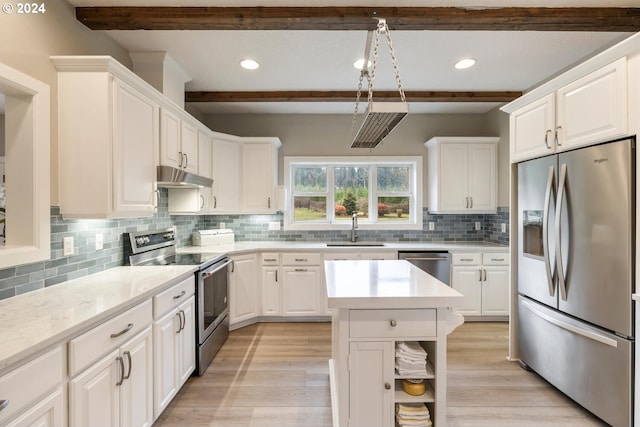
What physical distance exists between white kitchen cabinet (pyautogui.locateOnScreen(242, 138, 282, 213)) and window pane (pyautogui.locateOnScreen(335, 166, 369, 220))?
3.27 feet

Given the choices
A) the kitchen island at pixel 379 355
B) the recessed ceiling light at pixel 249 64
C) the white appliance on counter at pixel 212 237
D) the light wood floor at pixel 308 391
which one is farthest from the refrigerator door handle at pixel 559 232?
the white appliance on counter at pixel 212 237

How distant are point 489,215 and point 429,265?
1339mm

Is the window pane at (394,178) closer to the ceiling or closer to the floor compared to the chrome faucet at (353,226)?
closer to the ceiling

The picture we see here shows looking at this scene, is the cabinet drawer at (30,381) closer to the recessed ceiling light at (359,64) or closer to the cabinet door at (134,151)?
the cabinet door at (134,151)

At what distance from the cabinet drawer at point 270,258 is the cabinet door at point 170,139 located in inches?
54.9

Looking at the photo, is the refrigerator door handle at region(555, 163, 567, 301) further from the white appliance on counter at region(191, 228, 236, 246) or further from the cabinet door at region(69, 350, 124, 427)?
the white appliance on counter at region(191, 228, 236, 246)

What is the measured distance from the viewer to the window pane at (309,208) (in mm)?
4391

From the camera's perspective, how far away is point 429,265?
3.60 m

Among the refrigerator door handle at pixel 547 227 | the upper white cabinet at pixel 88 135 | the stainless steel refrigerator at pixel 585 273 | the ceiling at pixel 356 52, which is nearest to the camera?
A: the stainless steel refrigerator at pixel 585 273

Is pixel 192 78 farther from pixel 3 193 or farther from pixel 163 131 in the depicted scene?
pixel 3 193

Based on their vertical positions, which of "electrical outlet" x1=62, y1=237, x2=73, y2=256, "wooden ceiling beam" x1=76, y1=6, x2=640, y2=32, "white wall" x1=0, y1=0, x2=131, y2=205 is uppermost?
"wooden ceiling beam" x1=76, y1=6, x2=640, y2=32

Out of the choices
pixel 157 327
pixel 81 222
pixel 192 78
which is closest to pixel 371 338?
pixel 157 327

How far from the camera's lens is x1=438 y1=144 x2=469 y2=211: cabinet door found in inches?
156

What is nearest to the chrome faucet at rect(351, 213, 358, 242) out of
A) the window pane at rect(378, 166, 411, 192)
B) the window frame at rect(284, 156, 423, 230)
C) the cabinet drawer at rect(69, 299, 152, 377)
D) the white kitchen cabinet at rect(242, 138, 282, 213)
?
the window frame at rect(284, 156, 423, 230)
